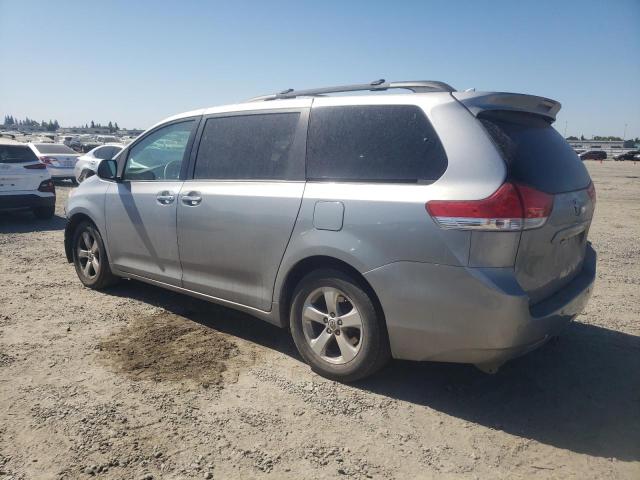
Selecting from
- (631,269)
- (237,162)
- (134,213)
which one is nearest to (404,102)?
(237,162)

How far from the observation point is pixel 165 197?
4.39 meters

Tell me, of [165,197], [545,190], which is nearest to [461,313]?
[545,190]

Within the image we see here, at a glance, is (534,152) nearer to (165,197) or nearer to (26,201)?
(165,197)

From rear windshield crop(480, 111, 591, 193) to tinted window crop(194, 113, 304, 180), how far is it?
1358mm

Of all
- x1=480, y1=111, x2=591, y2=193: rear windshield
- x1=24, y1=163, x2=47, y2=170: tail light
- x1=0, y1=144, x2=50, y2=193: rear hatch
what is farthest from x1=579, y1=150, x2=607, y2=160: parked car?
x1=480, y1=111, x2=591, y2=193: rear windshield

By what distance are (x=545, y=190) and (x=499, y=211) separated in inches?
16.6

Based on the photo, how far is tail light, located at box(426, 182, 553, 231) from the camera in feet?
8.86

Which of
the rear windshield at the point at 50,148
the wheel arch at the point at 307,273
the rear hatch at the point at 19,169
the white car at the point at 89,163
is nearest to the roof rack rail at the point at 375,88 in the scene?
the wheel arch at the point at 307,273

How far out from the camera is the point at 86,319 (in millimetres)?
4613

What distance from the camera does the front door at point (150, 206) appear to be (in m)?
4.41

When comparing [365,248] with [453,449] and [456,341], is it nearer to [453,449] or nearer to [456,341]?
[456,341]

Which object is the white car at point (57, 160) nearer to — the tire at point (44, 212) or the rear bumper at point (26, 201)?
the tire at point (44, 212)

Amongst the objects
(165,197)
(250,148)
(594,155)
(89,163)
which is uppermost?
(250,148)

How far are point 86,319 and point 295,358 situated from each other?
83.3 inches
